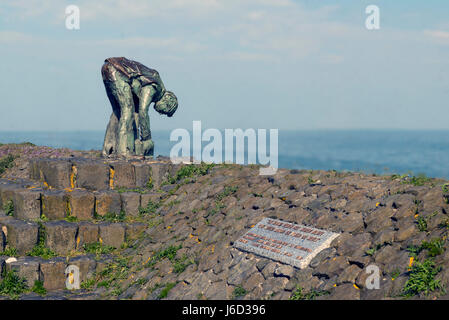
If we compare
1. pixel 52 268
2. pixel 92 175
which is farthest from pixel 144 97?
pixel 52 268

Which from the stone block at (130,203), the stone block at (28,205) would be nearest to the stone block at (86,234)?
the stone block at (28,205)

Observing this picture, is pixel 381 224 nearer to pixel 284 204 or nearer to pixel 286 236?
pixel 286 236

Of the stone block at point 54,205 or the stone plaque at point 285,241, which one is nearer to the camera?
the stone plaque at point 285,241

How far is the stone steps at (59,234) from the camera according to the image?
12.4 meters

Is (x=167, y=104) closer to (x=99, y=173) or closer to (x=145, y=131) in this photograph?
(x=145, y=131)

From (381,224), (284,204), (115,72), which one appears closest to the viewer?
(381,224)

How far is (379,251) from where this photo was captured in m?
8.39

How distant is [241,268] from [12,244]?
220 inches

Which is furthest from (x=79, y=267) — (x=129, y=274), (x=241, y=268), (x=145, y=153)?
(x=145, y=153)

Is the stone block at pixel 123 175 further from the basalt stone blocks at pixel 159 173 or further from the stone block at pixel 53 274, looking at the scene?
the stone block at pixel 53 274

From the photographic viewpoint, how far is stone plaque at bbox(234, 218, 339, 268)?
30.0ft

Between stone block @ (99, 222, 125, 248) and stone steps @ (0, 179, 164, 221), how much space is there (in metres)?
0.73

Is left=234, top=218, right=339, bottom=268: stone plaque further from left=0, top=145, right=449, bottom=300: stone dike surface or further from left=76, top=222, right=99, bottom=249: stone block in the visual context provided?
left=76, top=222, right=99, bottom=249: stone block

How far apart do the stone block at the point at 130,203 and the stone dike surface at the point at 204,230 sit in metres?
0.03
